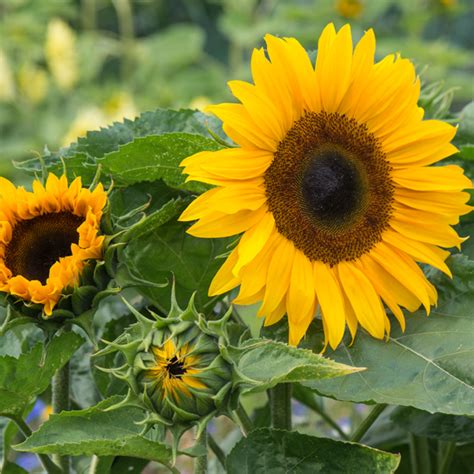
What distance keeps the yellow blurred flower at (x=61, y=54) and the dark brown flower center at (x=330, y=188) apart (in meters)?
1.97

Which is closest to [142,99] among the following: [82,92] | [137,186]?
[82,92]

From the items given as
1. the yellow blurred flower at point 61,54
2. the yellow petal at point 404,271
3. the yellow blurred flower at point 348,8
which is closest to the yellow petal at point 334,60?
the yellow petal at point 404,271

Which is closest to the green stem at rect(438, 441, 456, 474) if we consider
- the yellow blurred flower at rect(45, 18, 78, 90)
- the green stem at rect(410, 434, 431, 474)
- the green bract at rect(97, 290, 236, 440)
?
the green stem at rect(410, 434, 431, 474)

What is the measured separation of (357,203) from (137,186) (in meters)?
0.14

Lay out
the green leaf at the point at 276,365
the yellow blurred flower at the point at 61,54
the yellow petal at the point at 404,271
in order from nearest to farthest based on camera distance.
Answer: the green leaf at the point at 276,365
the yellow petal at the point at 404,271
the yellow blurred flower at the point at 61,54

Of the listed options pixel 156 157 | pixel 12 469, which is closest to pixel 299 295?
pixel 156 157

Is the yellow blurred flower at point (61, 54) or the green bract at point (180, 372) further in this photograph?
the yellow blurred flower at point (61, 54)

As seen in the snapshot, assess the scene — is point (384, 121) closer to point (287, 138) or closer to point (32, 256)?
point (287, 138)

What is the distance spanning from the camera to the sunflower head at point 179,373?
0.52 metres

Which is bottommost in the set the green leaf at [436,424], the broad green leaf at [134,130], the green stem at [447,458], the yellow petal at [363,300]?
the green stem at [447,458]

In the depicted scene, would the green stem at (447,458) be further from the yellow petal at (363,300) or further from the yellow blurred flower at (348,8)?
the yellow blurred flower at (348,8)

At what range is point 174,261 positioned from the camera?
2.15 ft

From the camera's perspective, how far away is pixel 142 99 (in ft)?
9.04

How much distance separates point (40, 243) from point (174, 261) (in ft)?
0.31
